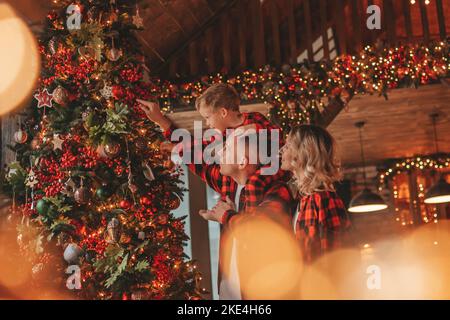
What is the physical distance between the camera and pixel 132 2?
3986 mm

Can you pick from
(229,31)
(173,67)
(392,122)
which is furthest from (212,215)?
(392,122)

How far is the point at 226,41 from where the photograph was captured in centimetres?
665

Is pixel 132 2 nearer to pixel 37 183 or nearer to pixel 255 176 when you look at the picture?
pixel 37 183

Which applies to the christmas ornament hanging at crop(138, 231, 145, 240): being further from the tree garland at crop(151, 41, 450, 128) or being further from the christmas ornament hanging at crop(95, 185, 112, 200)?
the tree garland at crop(151, 41, 450, 128)

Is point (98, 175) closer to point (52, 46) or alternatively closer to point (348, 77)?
point (52, 46)

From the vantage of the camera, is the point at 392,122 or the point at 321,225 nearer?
the point at 321,225

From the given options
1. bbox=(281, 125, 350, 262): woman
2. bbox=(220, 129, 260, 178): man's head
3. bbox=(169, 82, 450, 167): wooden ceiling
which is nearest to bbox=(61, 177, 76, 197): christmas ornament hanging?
bbox=(220, 129, 260, 178): man's head

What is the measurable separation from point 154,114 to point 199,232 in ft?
12.4

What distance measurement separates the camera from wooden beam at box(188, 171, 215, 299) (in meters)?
6.83

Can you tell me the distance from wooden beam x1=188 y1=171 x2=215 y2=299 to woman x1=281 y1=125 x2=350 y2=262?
4.35 meters

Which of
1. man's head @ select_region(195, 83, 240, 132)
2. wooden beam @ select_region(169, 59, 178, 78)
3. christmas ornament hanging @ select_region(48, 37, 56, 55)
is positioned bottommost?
man's head @ select_region(195, 83, 240, 132)
